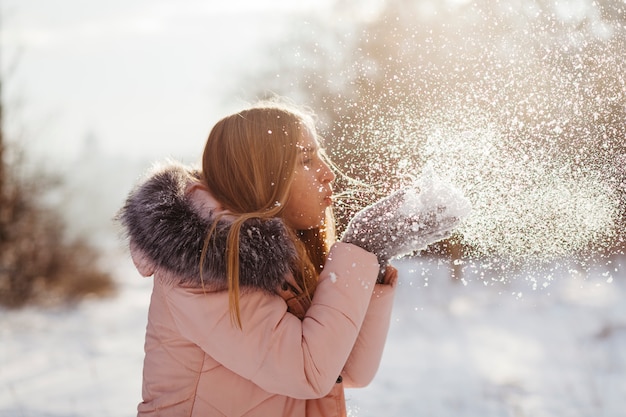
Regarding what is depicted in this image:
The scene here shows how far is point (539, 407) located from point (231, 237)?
336 centimetres

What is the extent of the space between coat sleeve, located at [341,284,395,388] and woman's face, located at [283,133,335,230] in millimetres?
286

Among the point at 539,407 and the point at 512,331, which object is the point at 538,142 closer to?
the point at 539,407

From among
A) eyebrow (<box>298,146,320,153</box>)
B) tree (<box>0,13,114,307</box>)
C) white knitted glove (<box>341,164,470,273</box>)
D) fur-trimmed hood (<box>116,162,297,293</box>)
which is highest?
tree (<box>0,13,114,307</box>)

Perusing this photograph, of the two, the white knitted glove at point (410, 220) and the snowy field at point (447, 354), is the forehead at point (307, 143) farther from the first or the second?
the snowy field at point (447, 354)

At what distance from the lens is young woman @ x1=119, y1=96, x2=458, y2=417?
158 cm

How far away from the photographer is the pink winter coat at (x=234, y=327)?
5.15 ft

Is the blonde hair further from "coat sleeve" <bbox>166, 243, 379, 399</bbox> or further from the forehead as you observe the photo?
"coat sleeve" <bbox>166, 243, 379, 399</bbox>

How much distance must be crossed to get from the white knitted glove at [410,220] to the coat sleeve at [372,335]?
155 mm

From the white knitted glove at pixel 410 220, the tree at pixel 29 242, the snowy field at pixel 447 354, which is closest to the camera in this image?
the white knitted glove at pixel 410 220

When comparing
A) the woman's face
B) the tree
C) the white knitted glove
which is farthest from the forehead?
the tree

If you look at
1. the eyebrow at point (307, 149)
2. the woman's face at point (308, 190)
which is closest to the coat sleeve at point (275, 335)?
the woman's face at point (308, 190)

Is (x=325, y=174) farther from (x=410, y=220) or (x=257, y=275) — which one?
(x=257, y=275)

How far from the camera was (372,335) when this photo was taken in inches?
75.3

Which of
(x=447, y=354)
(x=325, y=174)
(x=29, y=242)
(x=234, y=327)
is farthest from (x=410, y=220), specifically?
(x=29, y=242)
